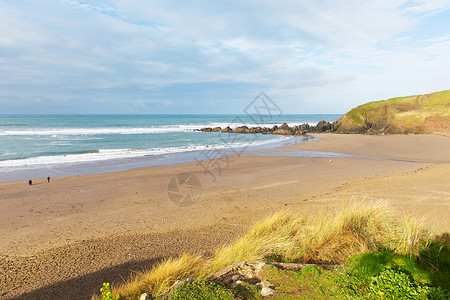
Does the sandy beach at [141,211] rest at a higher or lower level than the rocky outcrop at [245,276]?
lower

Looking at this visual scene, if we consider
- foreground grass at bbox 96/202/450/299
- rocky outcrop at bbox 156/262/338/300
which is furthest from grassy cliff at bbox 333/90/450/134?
rocky outcrop at bbox 156/262/338/300

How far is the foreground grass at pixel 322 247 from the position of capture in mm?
3650

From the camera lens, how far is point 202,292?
10.2 ft

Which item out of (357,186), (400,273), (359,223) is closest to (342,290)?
(400,273)

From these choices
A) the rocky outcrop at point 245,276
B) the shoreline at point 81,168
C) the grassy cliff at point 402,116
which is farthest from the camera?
the grassy cliff at point 402,116

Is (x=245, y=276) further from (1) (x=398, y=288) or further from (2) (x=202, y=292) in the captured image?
(1) (x=398, y=288)

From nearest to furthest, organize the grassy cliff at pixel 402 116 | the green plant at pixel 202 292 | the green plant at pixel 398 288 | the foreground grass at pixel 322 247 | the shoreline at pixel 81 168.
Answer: the green plant at pixel 398 288
the green plant at pixel 202 292
the foreground grass at pixel 322 247
the shoreline at pixel 81 168
the grassy cliff at pixel 402 116

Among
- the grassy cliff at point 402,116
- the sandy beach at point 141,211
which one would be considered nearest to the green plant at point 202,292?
the sandy beach at point 141,211

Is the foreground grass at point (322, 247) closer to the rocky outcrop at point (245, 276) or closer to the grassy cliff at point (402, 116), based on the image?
the rocky outcrop at point (245, 276)

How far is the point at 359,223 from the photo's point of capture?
5.04 meters

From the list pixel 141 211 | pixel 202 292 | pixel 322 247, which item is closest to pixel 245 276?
pixel 202 292

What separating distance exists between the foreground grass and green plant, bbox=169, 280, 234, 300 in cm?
5

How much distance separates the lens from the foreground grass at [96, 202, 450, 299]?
144 inches

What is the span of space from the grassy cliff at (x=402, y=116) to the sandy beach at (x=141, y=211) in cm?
2800
